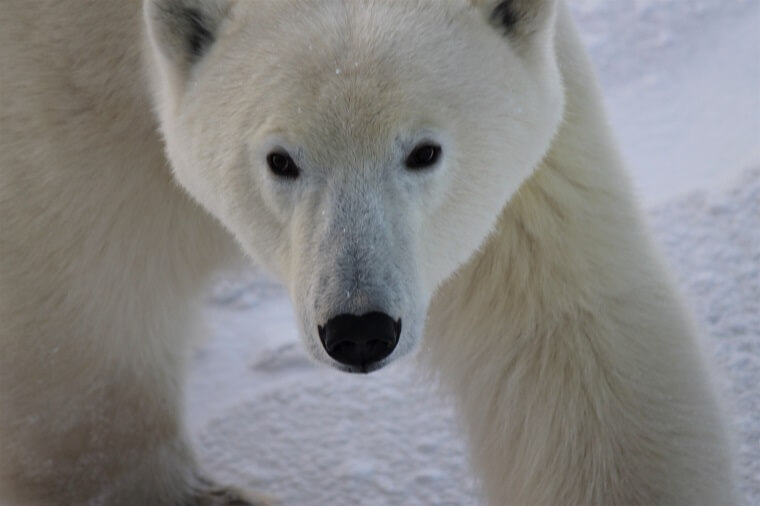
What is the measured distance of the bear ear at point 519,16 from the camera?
2436mm

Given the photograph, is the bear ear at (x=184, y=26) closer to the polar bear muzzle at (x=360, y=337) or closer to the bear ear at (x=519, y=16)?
the bear ear at (x=519, y=16)

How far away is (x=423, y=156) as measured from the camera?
227cm

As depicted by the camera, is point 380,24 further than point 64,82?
No

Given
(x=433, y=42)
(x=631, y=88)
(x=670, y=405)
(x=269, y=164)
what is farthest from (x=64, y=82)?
(x=631, y=88)

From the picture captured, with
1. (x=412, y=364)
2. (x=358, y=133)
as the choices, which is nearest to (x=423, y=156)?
(x=358, y=133)

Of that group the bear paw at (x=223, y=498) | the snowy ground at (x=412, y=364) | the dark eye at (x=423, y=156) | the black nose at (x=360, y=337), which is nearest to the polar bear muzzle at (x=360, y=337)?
the black nose at (x=360, y=337)

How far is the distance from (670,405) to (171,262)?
117 centimetres

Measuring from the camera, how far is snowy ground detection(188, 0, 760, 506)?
3.39 metres

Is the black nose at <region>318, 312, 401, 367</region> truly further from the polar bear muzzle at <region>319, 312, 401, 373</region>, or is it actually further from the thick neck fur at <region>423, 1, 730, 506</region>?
the thick neck fur at <region>423, 1, 730, 506</region>

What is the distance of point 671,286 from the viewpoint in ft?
9.27

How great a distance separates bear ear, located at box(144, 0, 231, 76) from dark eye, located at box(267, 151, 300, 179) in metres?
0.34

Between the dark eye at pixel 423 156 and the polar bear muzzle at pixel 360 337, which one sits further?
the dark eye at pixel 423 156

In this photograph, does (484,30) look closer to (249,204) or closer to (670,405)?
(249,204)

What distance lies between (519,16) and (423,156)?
1.23 feet
